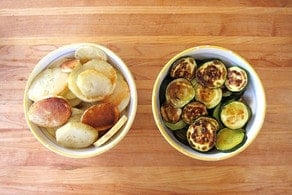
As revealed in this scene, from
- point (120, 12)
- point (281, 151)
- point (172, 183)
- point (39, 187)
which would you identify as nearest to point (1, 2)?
point (120, 12)

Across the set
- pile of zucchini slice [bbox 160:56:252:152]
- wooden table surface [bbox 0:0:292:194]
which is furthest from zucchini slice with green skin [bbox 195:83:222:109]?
wooden table surface [bbox 0:0:292:194]

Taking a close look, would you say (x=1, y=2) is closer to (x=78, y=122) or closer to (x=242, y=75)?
(x=78, y=122)

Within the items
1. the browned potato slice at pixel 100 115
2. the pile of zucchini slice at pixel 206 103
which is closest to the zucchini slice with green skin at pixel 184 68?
→ the pile of zucchini slice at pixel 206 103

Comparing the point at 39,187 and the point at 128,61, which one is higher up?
the point at 128,61

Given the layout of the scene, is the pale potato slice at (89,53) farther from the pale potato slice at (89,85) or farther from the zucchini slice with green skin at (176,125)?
the zucchini slice with green skin at (176,125)

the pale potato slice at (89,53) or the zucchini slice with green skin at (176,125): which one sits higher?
the pale potato slice at (89,53)
